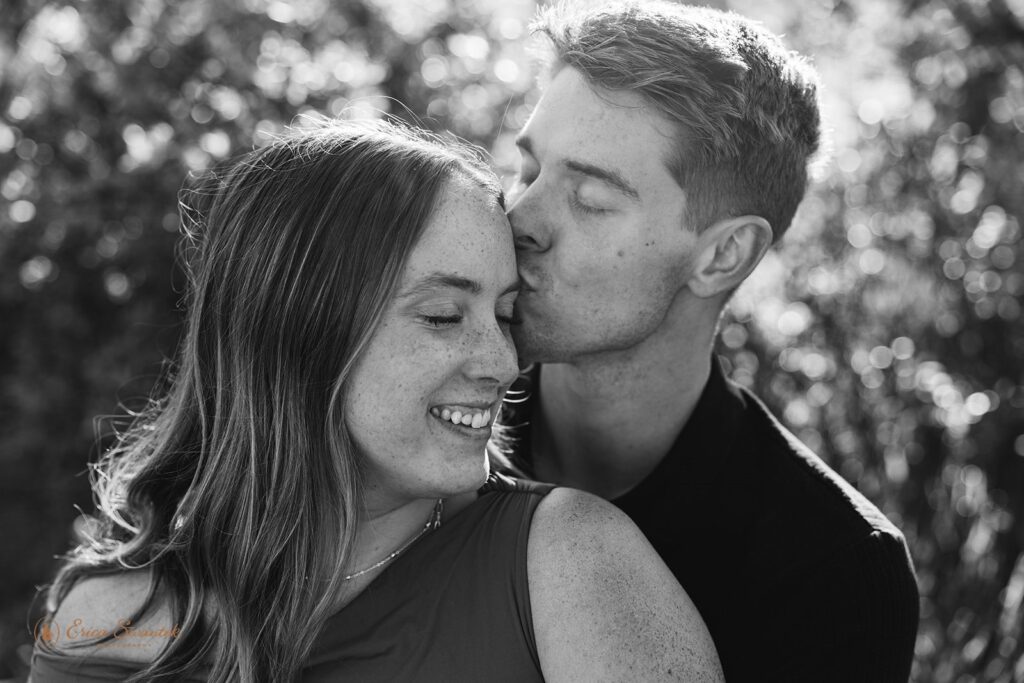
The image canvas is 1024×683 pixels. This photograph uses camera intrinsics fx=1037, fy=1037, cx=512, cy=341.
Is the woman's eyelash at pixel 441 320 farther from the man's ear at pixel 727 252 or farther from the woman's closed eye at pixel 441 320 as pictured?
the man's ear at pixel 727 252

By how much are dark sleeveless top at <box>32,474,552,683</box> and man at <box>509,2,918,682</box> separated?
0.55 metres

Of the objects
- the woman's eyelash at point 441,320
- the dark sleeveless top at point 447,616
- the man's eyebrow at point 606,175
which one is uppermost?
the man's eyebrow at point 606,175

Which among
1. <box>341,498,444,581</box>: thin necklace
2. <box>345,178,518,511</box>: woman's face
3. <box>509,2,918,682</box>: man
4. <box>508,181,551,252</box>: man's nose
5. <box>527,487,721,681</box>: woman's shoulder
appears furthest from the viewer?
<box>508,181,551,252</box>: man's nose

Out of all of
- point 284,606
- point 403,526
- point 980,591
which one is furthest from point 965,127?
point 284,606

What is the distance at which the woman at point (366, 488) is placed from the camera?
1.87 metres

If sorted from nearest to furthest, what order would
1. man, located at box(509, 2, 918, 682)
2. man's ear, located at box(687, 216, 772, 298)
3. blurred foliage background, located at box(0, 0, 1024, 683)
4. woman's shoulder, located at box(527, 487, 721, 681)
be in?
woman's shoulder, located at box(527, 487, 721, 681) → man, located at box(509, 2, 918, 682) → man's ear, located at box(687, 216, 772, 298) → blurred foliage background, located at box(0, 0, 1024, 683)

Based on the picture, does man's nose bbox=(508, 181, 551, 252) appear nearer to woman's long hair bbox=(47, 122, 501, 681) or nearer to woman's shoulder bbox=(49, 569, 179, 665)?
woman's long hair bbox=(47, 122, 501, 681)

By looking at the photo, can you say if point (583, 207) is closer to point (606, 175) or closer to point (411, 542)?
point (606, 175)

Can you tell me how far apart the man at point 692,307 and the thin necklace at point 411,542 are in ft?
1.57

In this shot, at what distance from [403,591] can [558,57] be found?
1.39 m

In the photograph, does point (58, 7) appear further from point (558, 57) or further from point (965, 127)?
point (965, 127)

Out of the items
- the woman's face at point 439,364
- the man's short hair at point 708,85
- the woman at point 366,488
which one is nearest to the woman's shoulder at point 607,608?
the woman at point 366,488

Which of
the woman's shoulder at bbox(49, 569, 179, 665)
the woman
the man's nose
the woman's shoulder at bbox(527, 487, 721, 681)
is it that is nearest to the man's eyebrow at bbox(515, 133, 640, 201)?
the man's nose

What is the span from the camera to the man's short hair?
2.41 m
